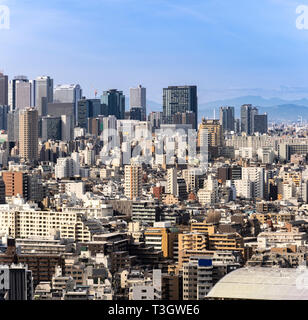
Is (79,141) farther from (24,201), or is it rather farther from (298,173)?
(298,173)

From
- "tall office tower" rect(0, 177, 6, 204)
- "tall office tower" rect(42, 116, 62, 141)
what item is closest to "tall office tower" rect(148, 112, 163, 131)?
"tall office tower" rect(0, 177, 6, 204)

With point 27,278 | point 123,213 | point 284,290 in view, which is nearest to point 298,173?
point 123,213

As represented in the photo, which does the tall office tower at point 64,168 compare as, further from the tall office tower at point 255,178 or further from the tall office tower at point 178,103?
the tall office tower at point 178,103

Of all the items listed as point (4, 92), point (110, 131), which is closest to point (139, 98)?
point (4, 92)

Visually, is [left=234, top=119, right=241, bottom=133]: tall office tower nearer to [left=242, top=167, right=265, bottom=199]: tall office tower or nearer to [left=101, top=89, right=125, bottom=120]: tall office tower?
[left=242, top=167, right=265, bottom=199]: tall office tower

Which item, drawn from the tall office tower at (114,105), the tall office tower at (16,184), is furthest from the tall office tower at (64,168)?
the tall office tower at (114,105)
